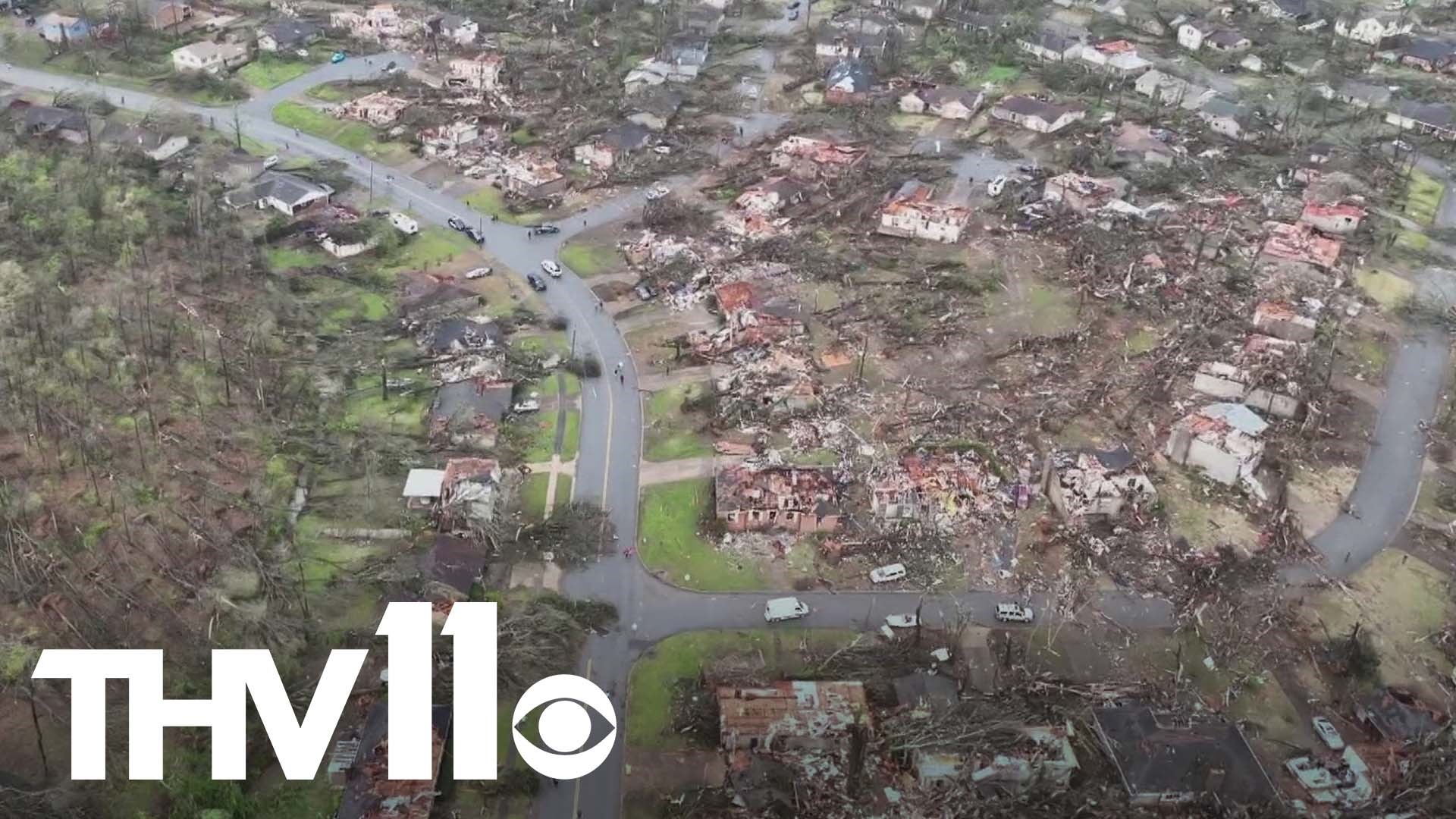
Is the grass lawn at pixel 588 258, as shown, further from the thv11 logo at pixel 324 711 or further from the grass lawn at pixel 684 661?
the thv11 logo at pixel 324 711

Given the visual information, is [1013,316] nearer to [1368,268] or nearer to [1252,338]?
[1252,338]

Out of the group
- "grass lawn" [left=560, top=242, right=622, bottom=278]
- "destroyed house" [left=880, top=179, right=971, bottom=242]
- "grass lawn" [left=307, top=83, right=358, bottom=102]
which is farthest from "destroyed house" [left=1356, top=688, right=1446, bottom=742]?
"grass lawn" [left=307, top=83, right=358, bottom=102]

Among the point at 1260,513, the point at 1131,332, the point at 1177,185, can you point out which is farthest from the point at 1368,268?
the point at 1260,513

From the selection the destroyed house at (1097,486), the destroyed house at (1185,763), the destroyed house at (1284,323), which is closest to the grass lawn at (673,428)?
the destroyed house at (1097,486)

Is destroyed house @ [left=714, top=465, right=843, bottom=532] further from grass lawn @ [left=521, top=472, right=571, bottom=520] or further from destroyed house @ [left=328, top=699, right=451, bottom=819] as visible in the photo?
destroyed house @ [left=328, top=699, right=451, bottom=819]

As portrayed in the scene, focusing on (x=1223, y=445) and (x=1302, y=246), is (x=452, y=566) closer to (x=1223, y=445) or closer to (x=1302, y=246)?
(x=1223, y=445)

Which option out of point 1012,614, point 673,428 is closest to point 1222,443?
point 1012,614
